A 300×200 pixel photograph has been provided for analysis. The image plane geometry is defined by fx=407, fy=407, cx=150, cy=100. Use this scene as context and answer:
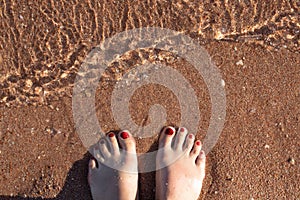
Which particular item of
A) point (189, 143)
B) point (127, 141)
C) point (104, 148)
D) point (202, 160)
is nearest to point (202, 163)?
point (202, 160)

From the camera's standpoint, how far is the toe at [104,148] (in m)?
2.91

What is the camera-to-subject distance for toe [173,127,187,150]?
292 centimetres

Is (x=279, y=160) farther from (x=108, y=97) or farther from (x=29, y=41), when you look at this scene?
(x=29, y=41)

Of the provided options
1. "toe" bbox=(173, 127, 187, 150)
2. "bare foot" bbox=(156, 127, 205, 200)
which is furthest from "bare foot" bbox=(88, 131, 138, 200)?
"toe" bbox=(173, 127, 187, 150)

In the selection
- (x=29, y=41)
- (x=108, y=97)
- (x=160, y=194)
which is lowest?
(x=160, y=194)

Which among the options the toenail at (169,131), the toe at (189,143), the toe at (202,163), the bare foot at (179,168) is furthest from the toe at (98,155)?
the toe at (202,163)

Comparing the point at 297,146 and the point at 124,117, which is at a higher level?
the point at 124,117

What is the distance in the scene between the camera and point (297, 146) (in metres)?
2.88

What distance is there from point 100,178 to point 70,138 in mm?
376

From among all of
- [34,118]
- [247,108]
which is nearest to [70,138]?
[34,118]

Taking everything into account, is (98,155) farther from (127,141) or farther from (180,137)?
(180,137)

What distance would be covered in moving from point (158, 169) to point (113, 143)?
38 centimetres

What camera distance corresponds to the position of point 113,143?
9.61ft

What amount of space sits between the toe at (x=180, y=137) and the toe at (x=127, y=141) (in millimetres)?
317
